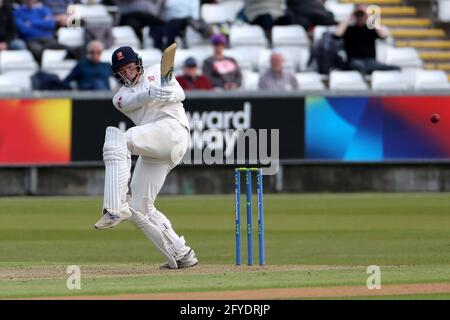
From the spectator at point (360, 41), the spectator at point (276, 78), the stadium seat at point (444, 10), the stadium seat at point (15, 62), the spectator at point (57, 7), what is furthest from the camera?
the stadium seat at point (444, 10)

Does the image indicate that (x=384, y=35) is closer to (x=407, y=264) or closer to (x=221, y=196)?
(x=221, y=196)

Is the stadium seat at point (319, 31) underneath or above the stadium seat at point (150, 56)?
above

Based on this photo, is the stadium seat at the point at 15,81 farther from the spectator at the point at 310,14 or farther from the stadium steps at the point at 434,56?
the stadium steps at the point at 434,56

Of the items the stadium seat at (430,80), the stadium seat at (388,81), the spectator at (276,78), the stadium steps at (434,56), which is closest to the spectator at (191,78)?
the spectator at (276,78)

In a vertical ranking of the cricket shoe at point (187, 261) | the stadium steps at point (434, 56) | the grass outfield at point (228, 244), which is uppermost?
the stadium steps at point (434, 56)

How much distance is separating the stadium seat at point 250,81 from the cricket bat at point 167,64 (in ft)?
36.2

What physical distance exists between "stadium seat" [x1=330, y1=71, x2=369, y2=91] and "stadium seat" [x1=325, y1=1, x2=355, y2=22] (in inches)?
104

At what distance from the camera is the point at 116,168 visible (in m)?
11.1

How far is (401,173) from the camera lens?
21953mm

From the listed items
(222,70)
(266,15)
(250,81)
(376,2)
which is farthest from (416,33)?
(222,70)

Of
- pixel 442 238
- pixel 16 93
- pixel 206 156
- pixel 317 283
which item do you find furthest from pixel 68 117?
pixel 317 283

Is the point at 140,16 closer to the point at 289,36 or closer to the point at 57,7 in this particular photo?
the point at 57,7

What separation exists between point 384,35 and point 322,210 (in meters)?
5.86

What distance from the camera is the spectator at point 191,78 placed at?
21750 mm
